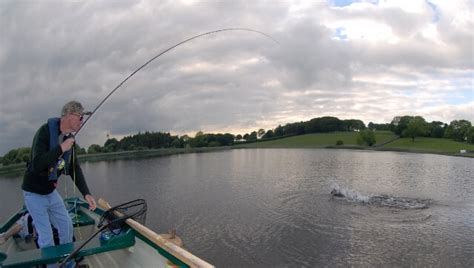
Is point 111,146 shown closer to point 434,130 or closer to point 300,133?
point 300,133

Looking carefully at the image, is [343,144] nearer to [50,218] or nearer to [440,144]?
[440,144]

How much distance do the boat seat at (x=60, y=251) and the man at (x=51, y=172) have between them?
48 centimetres

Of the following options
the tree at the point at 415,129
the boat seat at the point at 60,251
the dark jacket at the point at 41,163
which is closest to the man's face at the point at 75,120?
the dark jacket at the point at 41,163

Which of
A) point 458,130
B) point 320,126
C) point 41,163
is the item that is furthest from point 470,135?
point 41,163

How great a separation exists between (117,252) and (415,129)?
403 ft

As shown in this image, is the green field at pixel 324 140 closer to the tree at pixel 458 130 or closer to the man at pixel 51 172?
the tree at pixel 458 130

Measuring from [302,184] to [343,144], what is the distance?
94405mm

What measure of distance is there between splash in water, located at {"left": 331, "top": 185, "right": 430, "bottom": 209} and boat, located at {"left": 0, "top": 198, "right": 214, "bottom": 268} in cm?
2032

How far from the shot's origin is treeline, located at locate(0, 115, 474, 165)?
356ft

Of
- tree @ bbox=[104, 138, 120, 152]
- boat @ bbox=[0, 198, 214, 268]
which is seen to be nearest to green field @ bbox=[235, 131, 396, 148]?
tree @ bbox=[104, 138, 120, 152]

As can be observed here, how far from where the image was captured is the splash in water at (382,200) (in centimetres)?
2270

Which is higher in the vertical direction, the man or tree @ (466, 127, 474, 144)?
tree @ (466, 127, 474, 144)

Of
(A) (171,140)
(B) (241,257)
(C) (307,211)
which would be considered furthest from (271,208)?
(A) (171,140)

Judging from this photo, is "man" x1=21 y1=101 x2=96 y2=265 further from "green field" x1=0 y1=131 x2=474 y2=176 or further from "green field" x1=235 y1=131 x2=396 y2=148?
"green field" x1=235 y1=131 x2=396 y2=148
